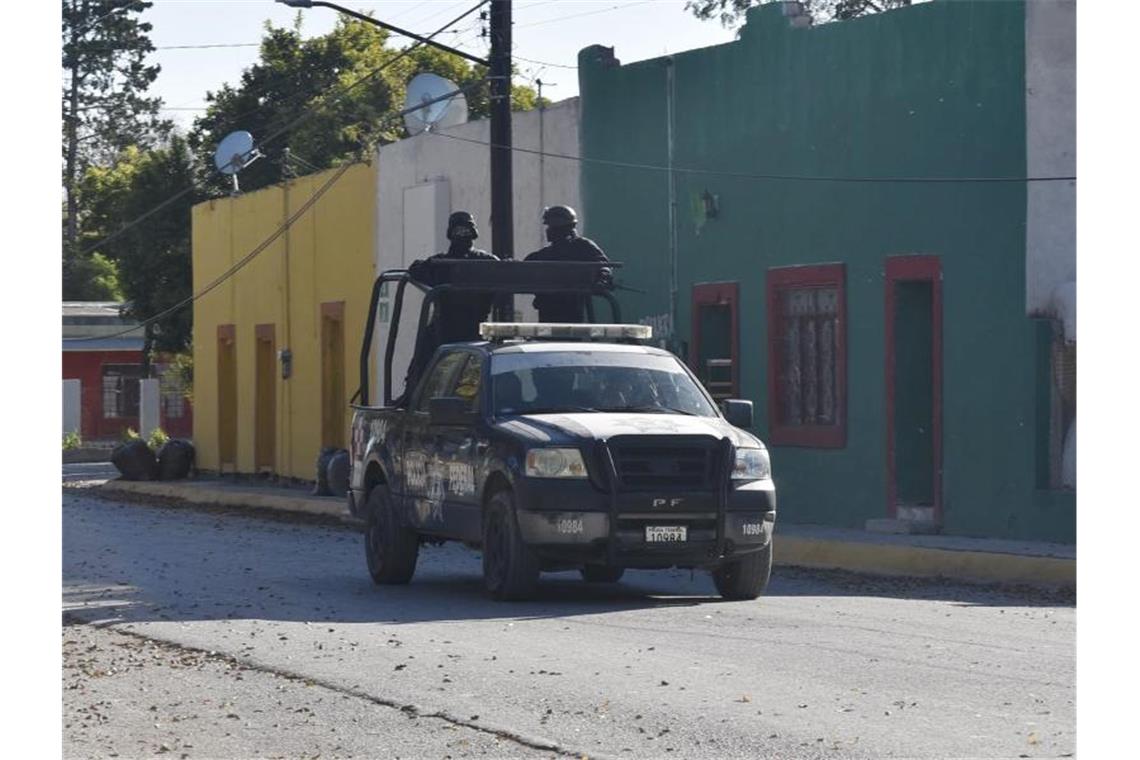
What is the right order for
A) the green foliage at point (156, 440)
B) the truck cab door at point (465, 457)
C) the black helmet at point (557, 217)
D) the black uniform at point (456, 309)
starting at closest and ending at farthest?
1. the truck cab door at point (465, 457)
2. the black uniform at point (456, 309)
3. the black helmet at point (557, 217)
4. the green foliage at point (156, 440)

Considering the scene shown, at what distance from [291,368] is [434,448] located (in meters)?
24.4

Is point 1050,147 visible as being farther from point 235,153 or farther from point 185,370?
point 185,370

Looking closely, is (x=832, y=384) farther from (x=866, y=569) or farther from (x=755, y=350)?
(x=866, y=569)

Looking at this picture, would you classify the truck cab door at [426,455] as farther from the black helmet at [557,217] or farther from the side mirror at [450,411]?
the black helmet at [557,217]

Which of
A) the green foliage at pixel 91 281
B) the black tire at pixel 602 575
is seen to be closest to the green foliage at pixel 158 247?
the green foliage at pixel 91 281

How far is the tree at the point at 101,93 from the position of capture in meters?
61.5

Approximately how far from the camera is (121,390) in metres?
70.1

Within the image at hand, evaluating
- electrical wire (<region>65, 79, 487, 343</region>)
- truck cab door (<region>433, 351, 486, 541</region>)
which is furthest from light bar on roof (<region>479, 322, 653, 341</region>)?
electrical wire (<region>65, 79, 487, 343</region>)

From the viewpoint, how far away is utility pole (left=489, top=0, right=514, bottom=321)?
26.2 m

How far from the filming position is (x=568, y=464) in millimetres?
15312

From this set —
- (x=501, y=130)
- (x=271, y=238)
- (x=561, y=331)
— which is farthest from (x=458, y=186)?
(x=561, y=331)

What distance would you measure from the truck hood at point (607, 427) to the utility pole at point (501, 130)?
988 centimetres

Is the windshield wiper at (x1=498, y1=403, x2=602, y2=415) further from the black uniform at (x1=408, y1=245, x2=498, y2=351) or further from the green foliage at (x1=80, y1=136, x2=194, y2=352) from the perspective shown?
the green foliage at (x1=80, y1=136, x2=194, y2=352)

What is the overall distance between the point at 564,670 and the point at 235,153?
34.4m
